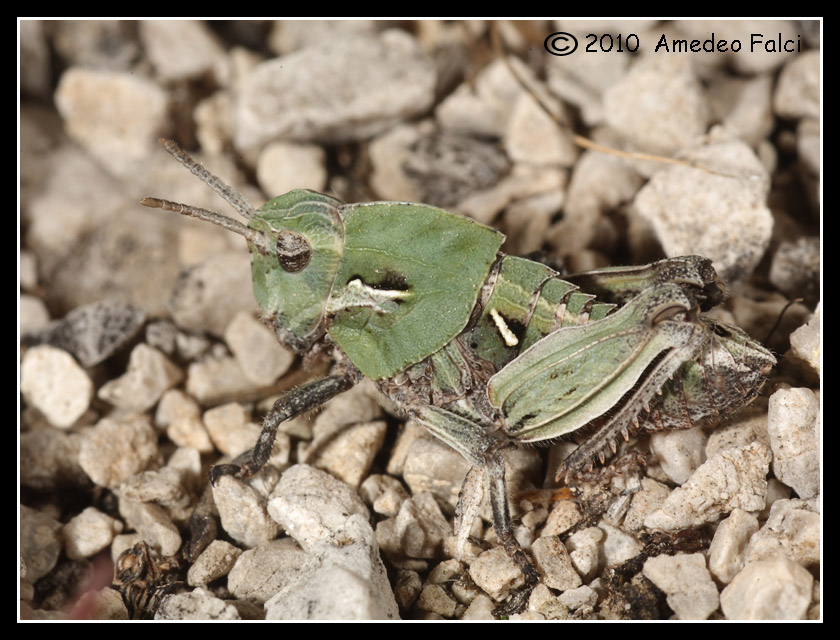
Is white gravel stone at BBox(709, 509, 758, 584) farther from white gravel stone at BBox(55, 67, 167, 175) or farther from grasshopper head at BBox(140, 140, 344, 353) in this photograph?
white gravel stone at BBox(55, 67, 167, 175)

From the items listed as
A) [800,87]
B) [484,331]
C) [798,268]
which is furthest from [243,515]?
[800,87]

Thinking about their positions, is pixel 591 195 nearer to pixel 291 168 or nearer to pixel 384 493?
pixel 291 168

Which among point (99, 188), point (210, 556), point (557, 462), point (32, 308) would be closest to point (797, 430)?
point (557, 462)

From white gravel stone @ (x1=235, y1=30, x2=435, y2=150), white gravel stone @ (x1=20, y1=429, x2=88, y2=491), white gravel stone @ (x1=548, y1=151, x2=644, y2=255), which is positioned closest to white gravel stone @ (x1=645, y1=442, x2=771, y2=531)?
white gravel stone @ (x1=548, y1=151, x2=644, y2=255)

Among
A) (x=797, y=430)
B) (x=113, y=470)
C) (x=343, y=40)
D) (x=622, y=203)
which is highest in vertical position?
(x=343, y=40)

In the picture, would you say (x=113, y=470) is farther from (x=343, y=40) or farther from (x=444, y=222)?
(x=343, y=40)

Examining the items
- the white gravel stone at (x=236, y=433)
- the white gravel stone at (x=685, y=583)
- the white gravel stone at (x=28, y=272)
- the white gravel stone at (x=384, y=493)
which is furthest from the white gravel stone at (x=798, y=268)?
the white gravel stone at (x=28, y=272)

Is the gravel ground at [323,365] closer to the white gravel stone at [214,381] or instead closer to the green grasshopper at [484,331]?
the white gravel stone at [214,381]

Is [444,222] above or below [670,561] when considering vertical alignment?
above
